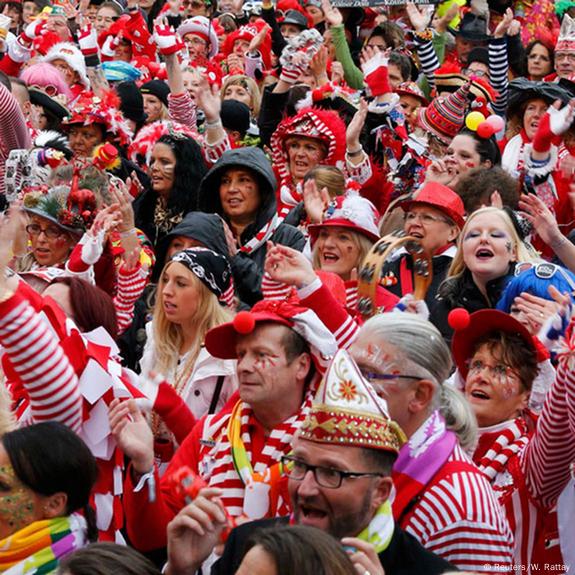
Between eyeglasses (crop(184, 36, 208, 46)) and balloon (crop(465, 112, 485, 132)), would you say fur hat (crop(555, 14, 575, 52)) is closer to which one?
balloon (crop(465, 112, 485, 132))

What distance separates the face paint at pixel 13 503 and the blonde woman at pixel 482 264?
270 centimetres

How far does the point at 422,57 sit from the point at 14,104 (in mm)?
3859

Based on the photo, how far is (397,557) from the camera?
3.37 m

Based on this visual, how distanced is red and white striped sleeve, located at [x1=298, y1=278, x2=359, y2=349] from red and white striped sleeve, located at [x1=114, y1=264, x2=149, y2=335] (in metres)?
1.99

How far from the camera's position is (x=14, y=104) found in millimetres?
8477

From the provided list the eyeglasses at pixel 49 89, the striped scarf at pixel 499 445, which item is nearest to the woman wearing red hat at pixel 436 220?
the striped scarf at pixel 499 445

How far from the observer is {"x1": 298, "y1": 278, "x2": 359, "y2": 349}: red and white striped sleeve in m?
4.75

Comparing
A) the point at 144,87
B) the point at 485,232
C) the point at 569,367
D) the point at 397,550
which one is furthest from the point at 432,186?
the point at 144,87

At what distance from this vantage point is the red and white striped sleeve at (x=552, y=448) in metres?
4.05

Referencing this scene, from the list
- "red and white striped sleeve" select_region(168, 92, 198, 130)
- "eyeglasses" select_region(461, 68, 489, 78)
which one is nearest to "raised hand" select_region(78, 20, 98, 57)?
"red and white striped sleeve" select_region(168, 92, 198, 130)

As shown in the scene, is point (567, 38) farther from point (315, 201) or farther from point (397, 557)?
point (397, 557)

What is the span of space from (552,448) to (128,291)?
3039 millimetres

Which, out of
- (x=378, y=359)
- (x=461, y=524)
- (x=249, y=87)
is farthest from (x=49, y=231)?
(x=249, y=87)

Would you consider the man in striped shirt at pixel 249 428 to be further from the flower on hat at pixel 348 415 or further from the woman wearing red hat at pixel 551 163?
the woman wearing red hat at pixel 551 163
